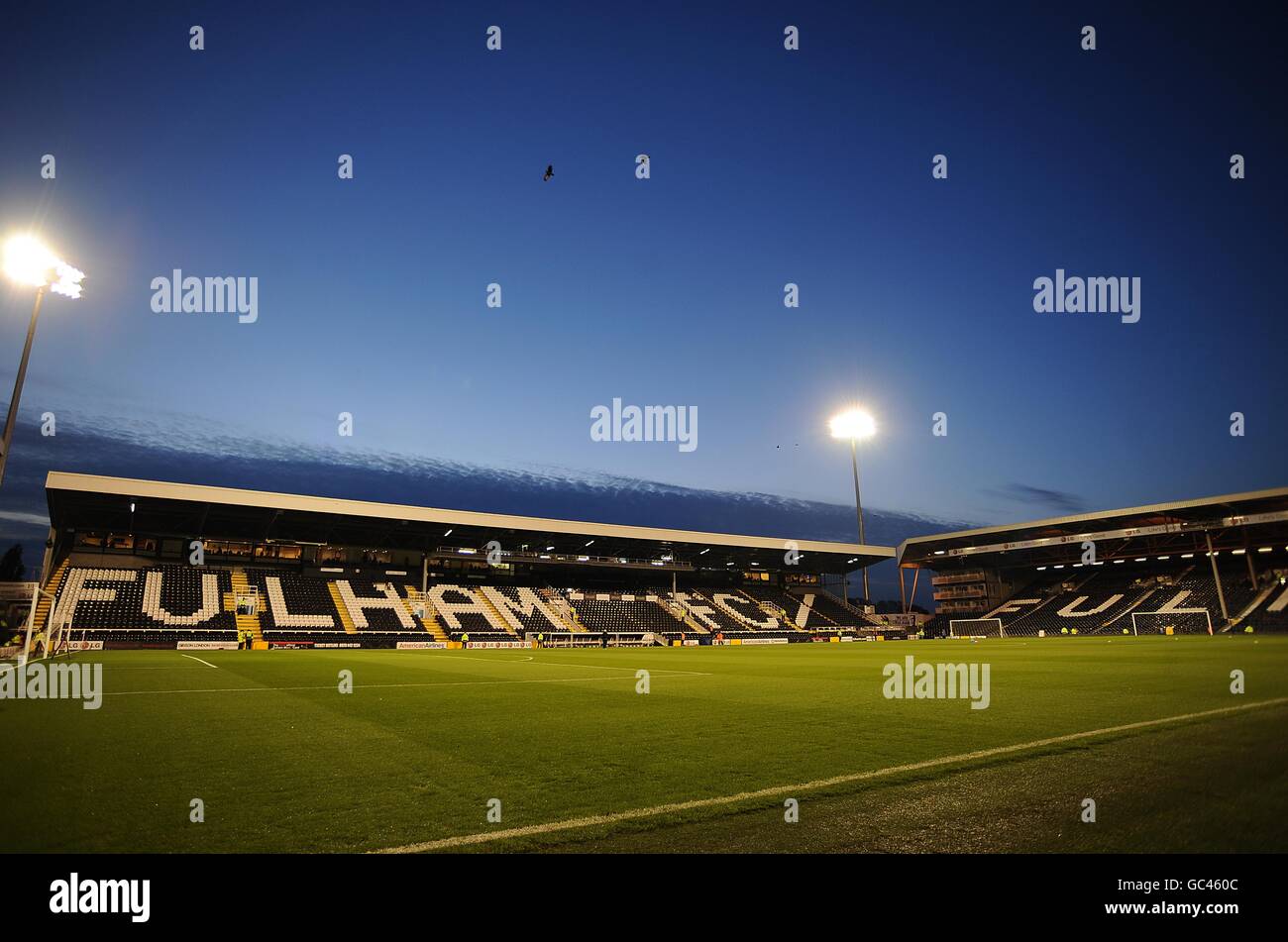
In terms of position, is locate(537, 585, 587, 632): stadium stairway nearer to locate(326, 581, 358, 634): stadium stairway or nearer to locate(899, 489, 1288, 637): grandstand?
locate(326, 581, 358, 634): stadium stairway

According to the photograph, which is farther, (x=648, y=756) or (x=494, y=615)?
(x=494, y=615)

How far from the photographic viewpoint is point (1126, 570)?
65688mm

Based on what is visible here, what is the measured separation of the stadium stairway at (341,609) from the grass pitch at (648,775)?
3229 cm

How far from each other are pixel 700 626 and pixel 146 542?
4138 cm

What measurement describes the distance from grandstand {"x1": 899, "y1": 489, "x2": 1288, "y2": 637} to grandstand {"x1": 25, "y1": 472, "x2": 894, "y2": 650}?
10983 mm

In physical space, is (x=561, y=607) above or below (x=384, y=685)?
below

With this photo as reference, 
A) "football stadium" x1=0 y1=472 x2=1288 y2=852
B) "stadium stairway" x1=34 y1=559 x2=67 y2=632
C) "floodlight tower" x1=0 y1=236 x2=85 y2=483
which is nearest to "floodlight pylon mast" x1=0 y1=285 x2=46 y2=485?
"floodlight tower" x1=0 y1=236 x2=85 y2=483

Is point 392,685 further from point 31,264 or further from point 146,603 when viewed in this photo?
point 146,603

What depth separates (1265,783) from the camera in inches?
189

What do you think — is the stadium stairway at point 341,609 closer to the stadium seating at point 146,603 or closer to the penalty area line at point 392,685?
the stadium seating at point 146,603

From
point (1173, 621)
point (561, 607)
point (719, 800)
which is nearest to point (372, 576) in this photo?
point (561, 607)

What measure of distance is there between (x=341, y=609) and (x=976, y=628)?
5725cm

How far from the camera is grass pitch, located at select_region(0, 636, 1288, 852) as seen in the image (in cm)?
394
